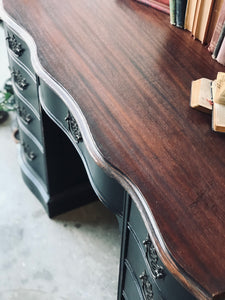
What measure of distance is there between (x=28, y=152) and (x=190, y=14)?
78cm

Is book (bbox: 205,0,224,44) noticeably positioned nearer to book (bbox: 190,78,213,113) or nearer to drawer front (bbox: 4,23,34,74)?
book (bbox: 190,78,213,113)

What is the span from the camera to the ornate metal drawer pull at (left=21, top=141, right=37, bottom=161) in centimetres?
151

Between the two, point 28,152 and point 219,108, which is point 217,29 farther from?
Result: point 28,152

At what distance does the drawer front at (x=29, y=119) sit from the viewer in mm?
1352

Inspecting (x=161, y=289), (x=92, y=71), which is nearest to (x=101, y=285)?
(x=161, y=289)

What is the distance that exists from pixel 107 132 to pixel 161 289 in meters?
0.32

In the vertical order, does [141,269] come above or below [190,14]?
below

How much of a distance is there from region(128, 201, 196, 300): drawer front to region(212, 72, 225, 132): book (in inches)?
9.1

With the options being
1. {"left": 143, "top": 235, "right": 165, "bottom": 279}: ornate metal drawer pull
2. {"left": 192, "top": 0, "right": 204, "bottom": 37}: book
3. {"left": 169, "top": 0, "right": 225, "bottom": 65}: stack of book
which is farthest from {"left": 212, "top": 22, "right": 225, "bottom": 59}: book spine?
{"left": 143, "top": 235, "right": 165, "bottom": 279}: ornate metal drawer pull

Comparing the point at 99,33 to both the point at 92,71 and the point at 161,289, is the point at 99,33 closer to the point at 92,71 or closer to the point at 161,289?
the point at 92,71

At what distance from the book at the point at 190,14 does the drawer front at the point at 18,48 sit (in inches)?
17.3

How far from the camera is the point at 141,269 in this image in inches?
35.9

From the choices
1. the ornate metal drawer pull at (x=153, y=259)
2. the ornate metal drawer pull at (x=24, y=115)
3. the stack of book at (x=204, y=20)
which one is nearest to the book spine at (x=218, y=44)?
the stack of book at (x=204, y=20)

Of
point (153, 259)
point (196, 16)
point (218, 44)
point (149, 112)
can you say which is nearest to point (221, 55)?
point (218, 44)
